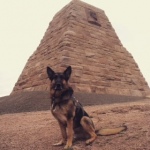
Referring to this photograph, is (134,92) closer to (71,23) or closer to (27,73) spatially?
(71,23)

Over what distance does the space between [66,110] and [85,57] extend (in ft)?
23.3

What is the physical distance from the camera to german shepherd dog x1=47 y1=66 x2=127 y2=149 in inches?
115

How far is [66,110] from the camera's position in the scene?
2.91m

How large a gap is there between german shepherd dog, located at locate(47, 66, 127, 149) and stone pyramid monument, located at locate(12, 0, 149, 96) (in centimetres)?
530

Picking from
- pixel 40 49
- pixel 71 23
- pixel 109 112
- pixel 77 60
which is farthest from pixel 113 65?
pixel 109 112

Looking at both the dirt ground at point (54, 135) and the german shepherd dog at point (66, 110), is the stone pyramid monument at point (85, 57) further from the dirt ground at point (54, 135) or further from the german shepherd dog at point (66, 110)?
the german shepherd dog at point (66, 110)

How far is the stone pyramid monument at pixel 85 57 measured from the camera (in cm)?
916

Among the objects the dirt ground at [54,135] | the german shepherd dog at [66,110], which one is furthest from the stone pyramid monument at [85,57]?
the german shepherd dog at [66,110]

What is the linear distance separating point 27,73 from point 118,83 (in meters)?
4.58

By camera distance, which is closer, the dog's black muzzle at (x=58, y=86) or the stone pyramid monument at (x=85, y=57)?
the dog's black muzzle at (x=58, y=86)

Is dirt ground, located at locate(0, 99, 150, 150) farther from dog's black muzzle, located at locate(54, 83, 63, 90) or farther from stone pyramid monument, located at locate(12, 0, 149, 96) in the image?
stone pyramid monument, located at locate(12, 0, 149, 96)

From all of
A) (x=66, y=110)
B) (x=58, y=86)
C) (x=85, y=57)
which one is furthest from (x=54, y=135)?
(x=85, y=57)

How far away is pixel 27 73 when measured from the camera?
11117 mm

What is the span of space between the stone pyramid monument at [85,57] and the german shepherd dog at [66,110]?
5.30 meters
